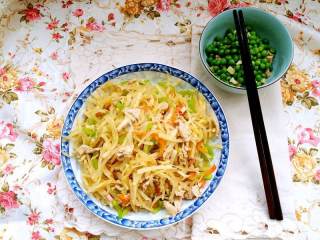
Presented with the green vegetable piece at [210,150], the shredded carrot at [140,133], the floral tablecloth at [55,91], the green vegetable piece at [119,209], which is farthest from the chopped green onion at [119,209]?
the green vegetable piece at [210,150]

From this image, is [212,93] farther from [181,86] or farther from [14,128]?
[14,128]

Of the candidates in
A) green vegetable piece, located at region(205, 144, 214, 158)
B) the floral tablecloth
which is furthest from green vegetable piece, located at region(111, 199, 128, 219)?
green vegetable piece, located at region(205, 144, 214, 158)

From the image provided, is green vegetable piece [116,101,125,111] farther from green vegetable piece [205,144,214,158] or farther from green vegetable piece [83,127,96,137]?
green vegetable piece [205,144,214,158]

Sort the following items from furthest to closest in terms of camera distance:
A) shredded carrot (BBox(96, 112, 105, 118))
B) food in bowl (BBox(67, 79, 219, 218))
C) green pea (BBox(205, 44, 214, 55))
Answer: green pea (BBox(205, 44, 214, 55))
shredded carrot (BBox(96, 112, 105, 118))
food in bowl (BBox(67, 79, 219, 218))

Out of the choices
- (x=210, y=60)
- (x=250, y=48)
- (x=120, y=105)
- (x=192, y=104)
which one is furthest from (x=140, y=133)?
(x=250, y=48)

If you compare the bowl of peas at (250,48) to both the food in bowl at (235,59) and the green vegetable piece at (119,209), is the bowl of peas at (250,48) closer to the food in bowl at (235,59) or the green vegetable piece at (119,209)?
the food in bowl at (235,59)

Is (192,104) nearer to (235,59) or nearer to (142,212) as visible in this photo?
(235,59)
